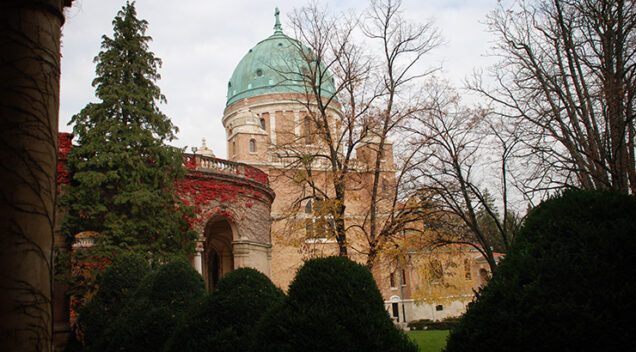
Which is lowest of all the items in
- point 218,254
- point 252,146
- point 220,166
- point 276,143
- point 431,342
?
point 431,342

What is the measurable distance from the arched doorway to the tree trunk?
22001mm

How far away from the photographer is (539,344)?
3.91 m

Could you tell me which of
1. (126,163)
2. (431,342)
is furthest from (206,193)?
(431,342)

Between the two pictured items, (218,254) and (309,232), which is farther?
(218,254)

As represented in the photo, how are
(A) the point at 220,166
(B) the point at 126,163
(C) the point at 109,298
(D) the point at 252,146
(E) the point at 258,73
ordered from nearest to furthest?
(C) the point at 109,298 → (B) the point at 126,163 → (A) the point at 220,166 → (D) the point at 252,146 → (E) the point at 258,73

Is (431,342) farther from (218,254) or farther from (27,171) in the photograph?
(27,171)

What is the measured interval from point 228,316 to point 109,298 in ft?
20.4

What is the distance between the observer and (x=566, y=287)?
13.0 ft

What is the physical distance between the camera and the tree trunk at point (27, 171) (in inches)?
111

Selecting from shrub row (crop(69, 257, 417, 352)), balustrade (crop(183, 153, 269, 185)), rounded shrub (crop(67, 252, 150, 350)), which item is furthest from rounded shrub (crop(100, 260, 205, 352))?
balustrade (crop(183, 153, 269, 185))

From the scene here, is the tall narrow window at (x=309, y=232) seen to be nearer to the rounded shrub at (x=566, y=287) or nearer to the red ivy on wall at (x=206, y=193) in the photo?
the red ivy on wall at (x=206, y=193)

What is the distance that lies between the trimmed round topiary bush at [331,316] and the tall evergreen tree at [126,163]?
1181cm

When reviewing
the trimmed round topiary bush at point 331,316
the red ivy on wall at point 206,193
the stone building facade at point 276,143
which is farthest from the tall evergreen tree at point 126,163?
the stone building facade at point 276,143

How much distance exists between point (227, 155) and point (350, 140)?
3283 cm
